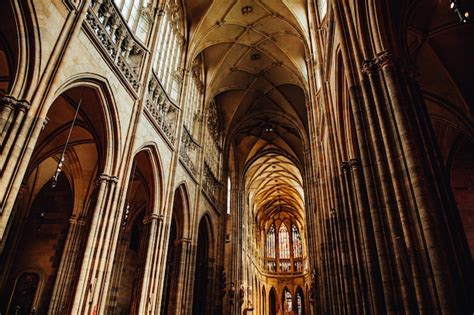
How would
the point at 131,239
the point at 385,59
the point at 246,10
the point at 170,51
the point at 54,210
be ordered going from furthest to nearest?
the point at 131,239, the point at 246,10, the point at 54,210, the point at 170,51, the point at 385,59

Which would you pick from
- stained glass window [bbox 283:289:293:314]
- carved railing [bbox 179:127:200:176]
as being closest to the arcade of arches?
carved railing [bbox 179:127:200:176]

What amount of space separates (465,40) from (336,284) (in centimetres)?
921

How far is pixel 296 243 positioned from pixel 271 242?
3295 millimetres

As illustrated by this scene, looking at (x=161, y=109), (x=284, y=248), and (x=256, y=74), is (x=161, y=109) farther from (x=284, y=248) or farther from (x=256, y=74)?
(x=284, y=248)

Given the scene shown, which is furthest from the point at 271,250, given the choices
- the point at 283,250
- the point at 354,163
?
the point at 354,163

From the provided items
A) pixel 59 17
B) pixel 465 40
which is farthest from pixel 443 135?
pixel 59 17

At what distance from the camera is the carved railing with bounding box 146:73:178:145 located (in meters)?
12.1

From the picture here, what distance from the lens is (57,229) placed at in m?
15.5

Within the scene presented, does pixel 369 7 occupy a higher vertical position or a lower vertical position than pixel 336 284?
higher

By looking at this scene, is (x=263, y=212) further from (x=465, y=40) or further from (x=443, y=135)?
(x=465, y=40)

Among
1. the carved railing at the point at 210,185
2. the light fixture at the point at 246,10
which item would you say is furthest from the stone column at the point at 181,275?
the light fixture at the point at 246,10

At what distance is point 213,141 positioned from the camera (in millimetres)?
21594

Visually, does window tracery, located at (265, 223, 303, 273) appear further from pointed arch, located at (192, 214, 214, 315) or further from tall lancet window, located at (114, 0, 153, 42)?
tall lancet window, located at (114, 0, 153, 42)

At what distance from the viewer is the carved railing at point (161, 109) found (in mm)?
12117
